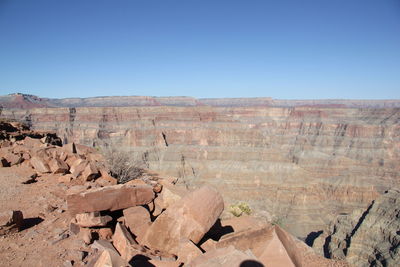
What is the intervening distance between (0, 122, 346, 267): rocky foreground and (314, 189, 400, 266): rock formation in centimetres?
2191

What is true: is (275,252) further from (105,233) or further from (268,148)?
(268,148)

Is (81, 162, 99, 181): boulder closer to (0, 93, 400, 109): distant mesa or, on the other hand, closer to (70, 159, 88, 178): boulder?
(70, 159, 88, 178): boulder

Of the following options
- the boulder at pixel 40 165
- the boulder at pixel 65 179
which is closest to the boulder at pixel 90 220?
the boulder at pixel 65 179

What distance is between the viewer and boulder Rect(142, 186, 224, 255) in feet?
13.6

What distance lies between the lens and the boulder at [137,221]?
4.54m

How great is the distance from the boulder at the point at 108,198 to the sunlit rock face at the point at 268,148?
3482 centimetres

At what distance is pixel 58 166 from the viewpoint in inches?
266

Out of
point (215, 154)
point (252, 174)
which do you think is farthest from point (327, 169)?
point (215, 154)

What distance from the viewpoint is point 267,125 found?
3044 inches

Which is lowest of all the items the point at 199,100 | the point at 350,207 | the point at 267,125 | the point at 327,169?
the point at 350,207

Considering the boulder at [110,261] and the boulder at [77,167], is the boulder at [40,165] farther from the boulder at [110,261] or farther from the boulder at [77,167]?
the boulder at [110,261]

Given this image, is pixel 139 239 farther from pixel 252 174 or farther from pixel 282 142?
pixel 282 142

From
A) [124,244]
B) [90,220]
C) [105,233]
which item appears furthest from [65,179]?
[124,244]

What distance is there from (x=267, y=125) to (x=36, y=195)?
246 feet
